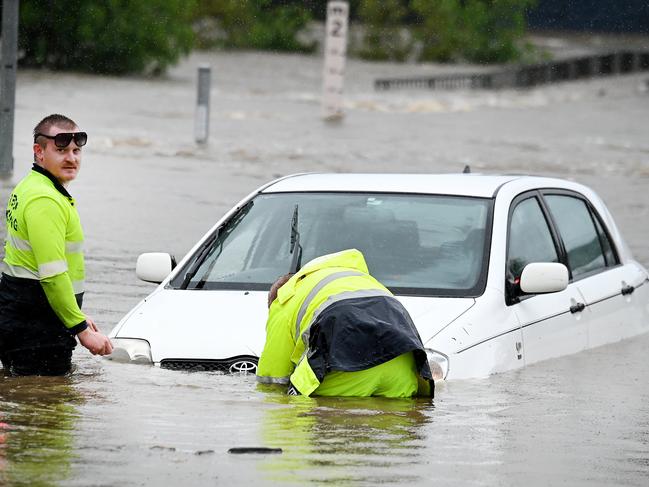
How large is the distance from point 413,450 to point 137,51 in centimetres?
4806

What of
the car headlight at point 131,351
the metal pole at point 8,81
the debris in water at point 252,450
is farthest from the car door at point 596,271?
the metal pole at point 8,81

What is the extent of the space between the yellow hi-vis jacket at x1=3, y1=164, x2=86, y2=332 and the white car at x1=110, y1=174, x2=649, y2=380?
65 cm

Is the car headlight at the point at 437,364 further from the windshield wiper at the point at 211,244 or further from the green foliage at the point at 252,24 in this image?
the green foliage at the point at 252,24

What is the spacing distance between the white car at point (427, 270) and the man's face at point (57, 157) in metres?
0.96

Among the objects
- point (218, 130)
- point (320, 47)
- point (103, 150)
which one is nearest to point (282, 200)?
point (103, 150)

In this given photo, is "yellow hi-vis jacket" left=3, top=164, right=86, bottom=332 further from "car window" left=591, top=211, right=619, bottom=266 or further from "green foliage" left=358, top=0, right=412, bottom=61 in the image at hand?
"green foliage" left=358, top=0, right=412, bottom=61

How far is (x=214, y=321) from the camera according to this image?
7.76 meters

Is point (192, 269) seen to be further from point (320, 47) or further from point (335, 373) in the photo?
point (320, 47)

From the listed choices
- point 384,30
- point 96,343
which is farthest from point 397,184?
point 384,30

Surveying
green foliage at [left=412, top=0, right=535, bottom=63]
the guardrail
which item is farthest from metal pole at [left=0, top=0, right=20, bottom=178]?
green foliage at [left=412, top=0, right=535, bottom=63]

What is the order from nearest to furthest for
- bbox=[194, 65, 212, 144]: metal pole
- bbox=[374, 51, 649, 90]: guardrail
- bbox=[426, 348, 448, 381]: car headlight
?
bbox=[426, 348, 448, 381]: car headlight, bbox=[194, 65, 212, 144]: metal pole, bbox=[374, 51, 649, 90]: guardrail

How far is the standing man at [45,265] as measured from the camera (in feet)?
23.3

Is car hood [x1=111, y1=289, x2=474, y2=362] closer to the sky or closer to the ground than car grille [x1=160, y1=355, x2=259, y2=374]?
closer to the sky

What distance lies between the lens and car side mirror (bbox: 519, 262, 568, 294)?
26.5 ft
